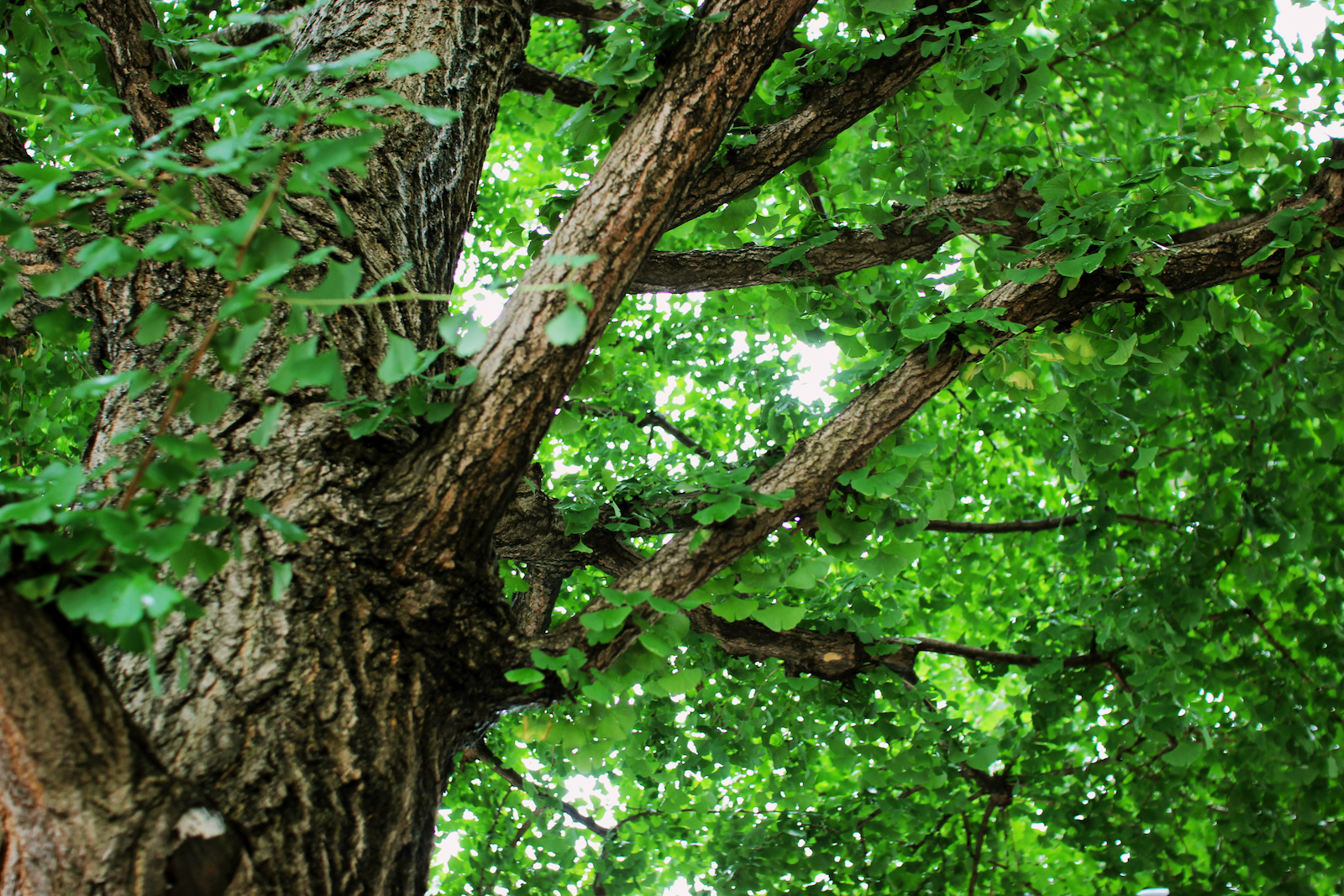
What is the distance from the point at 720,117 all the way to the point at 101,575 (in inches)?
55.6

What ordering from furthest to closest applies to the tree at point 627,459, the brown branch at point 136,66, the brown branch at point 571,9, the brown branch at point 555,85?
the brown branch at point 571,9, the brown branch at point 555,85, the brown branch at point 136,66, the tree at point 627,459

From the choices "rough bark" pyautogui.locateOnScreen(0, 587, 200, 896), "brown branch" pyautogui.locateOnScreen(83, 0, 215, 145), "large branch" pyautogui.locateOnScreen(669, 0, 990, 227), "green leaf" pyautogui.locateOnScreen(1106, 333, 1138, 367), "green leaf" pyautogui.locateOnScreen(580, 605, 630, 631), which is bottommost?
"rough bark" pyautogui.locateOnScreen(0, 587, 200, 896)

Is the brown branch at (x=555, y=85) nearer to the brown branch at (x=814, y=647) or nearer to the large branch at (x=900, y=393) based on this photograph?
the large branch at (x=900, y=393)

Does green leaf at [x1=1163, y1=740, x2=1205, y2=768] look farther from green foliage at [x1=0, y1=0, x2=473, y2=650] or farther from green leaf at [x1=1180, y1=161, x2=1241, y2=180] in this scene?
green foliage at [x1=0, y1=0, x2=473, y2=650]

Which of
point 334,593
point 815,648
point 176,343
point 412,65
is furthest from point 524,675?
point 815,648

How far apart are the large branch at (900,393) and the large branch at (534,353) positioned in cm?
30

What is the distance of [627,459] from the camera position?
376 cm

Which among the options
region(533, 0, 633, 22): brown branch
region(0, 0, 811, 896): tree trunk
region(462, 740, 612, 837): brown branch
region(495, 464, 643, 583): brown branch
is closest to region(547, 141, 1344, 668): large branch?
region(0, 0, 811, 896): tree trunk

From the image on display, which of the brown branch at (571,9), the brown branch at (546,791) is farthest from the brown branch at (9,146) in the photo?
the brown branch at (546,791)

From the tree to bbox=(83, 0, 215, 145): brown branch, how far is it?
0.03 feet

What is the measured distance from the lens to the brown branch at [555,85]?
291 cm

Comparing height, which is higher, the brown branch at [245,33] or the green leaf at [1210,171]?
the brown branch at [245,33]

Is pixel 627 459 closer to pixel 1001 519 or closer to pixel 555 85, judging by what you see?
pixel 555 85

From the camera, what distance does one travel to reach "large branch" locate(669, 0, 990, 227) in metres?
2.16
